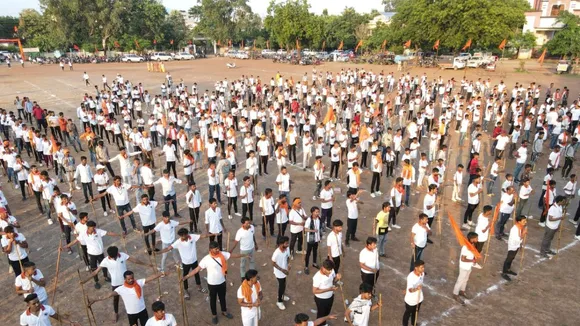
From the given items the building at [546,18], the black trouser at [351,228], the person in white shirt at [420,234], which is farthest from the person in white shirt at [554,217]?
the building at [546,18]

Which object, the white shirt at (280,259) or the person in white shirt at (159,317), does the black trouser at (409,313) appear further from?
the person in white shirt at (159,317)

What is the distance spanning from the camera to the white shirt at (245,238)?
7.49 metres

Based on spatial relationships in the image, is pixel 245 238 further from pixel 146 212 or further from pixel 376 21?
pixel 376 21

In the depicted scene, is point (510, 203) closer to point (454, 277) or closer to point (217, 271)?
point (454, 277)

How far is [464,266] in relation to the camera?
23.7 feet

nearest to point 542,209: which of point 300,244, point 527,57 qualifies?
point 300,244

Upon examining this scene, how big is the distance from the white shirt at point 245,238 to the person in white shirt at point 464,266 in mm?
4024

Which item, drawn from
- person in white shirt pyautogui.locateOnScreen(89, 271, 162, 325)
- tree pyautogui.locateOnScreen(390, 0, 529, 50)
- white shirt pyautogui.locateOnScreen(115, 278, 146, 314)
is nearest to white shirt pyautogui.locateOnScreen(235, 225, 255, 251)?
person in white shirt pyautogui.locateOnScreen(89, 271, 162, 325)

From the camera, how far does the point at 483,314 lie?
725 centimetres

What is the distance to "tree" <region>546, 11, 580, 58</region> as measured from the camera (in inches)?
1486

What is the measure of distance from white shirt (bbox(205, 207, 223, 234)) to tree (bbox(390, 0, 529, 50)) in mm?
38279

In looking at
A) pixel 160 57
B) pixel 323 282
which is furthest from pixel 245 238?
pixel 160 57

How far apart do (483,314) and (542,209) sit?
5.90 meters

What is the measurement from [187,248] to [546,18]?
63102 mm
